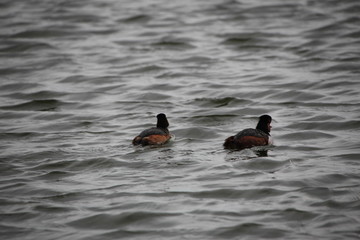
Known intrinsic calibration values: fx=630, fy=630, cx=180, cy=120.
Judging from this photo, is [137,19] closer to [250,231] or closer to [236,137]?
[236,137]

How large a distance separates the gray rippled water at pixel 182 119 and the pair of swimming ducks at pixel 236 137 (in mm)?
159

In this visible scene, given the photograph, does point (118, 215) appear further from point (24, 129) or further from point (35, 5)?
point (35, 5)

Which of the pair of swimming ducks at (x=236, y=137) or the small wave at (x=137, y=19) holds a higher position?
the small wave at (x=137, y=19)

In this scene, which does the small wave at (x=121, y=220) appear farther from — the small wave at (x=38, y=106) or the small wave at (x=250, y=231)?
the small wave at (x=38, y=106)

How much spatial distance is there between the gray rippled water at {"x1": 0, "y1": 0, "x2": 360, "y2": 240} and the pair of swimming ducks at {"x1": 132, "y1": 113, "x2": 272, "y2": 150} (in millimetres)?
159

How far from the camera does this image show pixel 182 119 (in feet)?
44.0

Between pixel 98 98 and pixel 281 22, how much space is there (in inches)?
392

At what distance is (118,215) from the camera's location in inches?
339

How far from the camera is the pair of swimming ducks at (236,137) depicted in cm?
1078

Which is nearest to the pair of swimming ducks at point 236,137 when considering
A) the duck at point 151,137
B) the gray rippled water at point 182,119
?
the duck at point 151,137

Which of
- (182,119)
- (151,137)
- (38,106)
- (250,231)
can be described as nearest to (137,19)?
(38,106)

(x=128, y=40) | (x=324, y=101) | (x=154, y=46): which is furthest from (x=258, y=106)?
(x=128, y=40)

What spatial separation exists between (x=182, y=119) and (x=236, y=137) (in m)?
2.80

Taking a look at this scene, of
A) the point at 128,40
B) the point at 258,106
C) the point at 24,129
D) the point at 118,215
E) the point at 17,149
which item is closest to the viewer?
the point at 118,215
